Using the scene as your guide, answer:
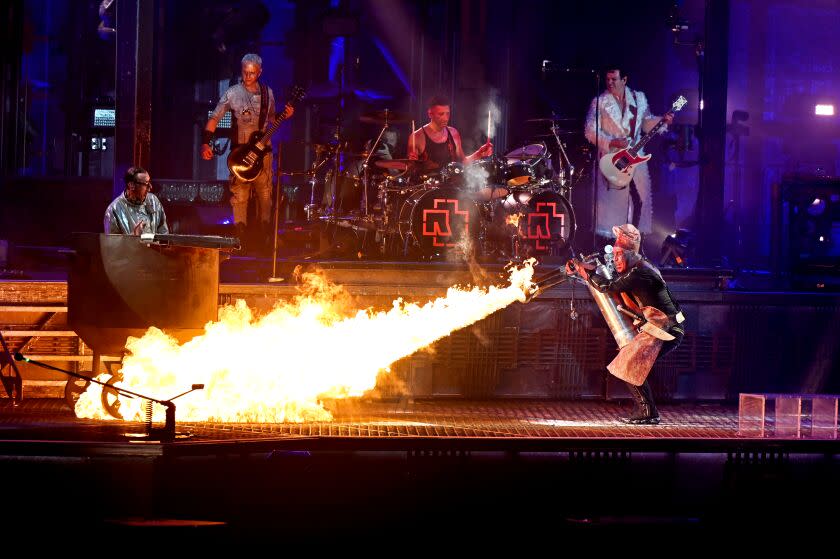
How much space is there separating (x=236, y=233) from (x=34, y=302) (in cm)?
295

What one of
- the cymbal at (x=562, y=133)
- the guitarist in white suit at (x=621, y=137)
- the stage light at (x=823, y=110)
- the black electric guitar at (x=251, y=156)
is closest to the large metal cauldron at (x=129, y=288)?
the black electric guitar at (x=251, y=156)

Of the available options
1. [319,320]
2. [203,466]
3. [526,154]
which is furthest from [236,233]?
[203,466]

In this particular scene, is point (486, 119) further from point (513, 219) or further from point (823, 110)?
point (823, 110)

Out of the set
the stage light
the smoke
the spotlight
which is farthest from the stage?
the stage light

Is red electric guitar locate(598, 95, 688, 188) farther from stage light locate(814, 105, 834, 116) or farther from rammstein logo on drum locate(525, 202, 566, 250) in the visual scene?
stage light locate(814, 105, 834, 116)

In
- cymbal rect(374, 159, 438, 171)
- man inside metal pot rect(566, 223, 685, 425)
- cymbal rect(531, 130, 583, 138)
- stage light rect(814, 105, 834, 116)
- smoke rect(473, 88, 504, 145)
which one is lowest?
man inside metal pot rect(566, 223, 685, 425)

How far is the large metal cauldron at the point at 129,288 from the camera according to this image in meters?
10.1

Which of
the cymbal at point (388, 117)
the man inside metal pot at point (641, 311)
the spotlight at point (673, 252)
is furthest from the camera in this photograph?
the spotlight at point (673, 252)

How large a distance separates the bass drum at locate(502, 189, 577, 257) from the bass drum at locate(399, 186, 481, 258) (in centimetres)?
61

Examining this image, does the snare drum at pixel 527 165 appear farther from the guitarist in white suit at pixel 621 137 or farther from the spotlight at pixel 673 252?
the spotlight at pixel 673 252

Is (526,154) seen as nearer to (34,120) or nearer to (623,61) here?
(623,61)

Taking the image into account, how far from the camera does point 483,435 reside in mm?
9898

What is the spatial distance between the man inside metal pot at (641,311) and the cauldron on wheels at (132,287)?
3694mm

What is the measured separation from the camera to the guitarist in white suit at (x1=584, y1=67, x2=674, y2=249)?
15.4 m
